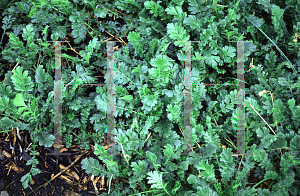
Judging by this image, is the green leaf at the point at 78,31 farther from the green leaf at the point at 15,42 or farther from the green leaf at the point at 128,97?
the green leaf at the point at 128,97

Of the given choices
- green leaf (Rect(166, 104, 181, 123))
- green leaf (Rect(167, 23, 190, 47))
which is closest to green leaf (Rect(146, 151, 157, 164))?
green leaf (Rect(166, 104, 181, 123))

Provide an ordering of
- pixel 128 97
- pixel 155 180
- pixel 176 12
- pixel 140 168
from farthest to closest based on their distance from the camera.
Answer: pixel 176 12 < pixel 128 97 < pixel 140 168 < pixel 155 180

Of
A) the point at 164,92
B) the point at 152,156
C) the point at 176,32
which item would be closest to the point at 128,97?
the point at 164,92

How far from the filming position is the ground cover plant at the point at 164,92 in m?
2.17

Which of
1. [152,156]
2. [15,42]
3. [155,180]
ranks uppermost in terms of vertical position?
[15,42]

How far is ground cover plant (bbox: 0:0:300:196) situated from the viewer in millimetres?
2171

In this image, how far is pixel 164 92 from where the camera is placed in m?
2.34

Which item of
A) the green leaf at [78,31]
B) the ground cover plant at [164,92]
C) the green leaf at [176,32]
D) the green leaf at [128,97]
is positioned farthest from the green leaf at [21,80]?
the green leaf at [176,32]

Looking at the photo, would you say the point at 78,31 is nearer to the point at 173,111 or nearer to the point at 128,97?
the point at 128,97

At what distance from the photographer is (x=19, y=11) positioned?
2850 mm

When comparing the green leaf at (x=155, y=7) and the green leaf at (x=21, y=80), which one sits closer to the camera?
the green leaf at (x=21, y=80)

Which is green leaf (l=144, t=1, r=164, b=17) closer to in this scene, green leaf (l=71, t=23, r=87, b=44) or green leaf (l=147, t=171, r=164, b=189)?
green leaf (l=71, t=23, r=87, b=44)

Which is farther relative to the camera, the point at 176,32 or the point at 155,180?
the point at 176,32

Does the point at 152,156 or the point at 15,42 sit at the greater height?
the point at 15,42
